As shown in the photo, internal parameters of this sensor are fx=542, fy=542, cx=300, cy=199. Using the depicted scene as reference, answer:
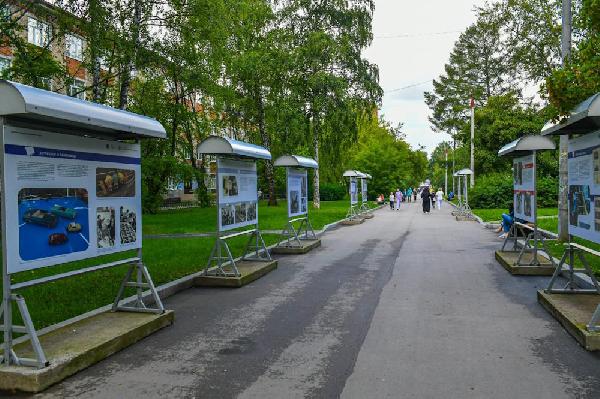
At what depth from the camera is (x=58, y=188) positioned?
527 centimetres

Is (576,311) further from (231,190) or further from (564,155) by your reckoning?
(564,155)

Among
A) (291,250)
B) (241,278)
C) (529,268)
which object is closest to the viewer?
(241,278)

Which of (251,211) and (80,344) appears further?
(251,211)

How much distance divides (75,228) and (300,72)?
94.2 feet

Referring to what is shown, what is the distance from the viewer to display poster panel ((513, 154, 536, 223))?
10.2 metres

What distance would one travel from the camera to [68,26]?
1388 centimetres

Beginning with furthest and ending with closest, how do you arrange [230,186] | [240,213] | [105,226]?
[240,213] < [230,186] < [105,226]

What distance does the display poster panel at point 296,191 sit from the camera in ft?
46.8

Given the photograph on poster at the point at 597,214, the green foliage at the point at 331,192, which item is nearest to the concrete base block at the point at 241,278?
the photograph on poster at the point at 597,214

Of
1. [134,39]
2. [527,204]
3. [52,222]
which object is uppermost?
[134,39]

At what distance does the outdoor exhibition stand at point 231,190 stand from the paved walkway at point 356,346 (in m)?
0.81

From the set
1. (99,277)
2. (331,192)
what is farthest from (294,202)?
(331,192)

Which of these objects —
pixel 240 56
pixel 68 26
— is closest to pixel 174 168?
pixel 240 56

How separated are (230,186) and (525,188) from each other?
5.81m
